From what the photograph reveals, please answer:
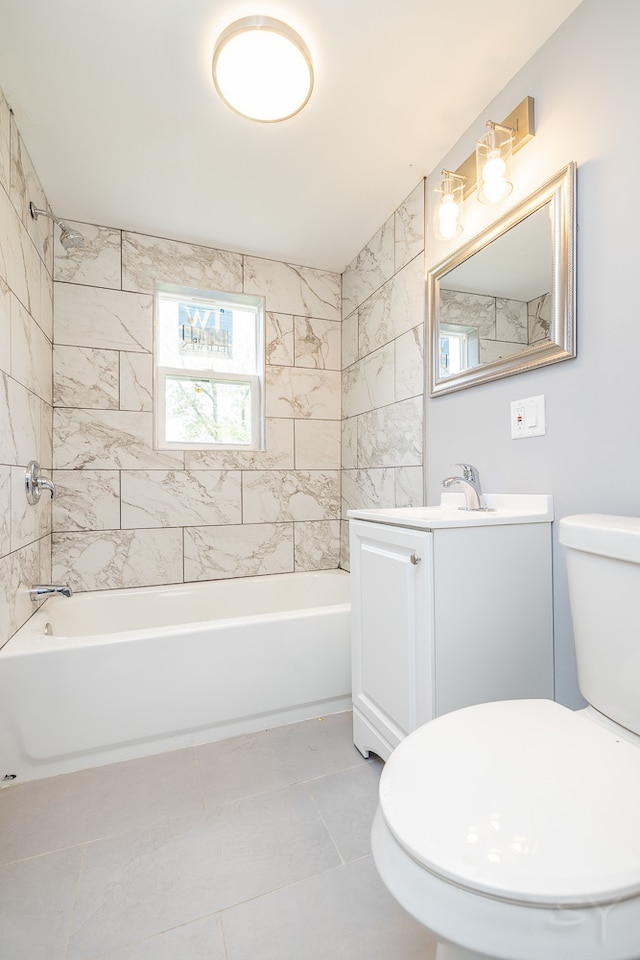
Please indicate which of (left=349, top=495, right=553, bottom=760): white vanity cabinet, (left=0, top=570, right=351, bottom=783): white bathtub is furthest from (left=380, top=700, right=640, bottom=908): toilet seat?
(left=0, top=570, right=351, bottom=783): white bathtub

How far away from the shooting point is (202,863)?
1.11 meters

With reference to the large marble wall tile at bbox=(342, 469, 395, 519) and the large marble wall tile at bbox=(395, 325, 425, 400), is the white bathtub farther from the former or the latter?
the large marble wall tile at bbox=(395, 325, 425, 400)

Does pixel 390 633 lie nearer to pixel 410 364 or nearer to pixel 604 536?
pixel 604 536

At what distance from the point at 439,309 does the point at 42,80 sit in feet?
5.23

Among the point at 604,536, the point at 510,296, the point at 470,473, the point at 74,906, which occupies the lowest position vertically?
the point at 74,906

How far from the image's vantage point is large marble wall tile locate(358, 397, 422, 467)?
1976 millimetres

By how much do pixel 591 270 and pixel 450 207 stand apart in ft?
2.23

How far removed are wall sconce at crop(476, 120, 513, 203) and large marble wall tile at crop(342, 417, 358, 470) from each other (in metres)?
1.32

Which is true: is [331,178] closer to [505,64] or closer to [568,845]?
[505,64]

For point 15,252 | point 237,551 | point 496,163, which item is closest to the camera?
point 496,163

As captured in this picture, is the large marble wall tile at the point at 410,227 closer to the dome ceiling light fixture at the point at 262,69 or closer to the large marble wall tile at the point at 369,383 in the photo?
the large marble wall tile at the point at 369,383

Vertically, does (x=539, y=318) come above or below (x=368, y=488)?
above

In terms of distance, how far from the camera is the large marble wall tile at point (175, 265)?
228 centimetres

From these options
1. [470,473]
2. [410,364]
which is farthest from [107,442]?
[470,473]
